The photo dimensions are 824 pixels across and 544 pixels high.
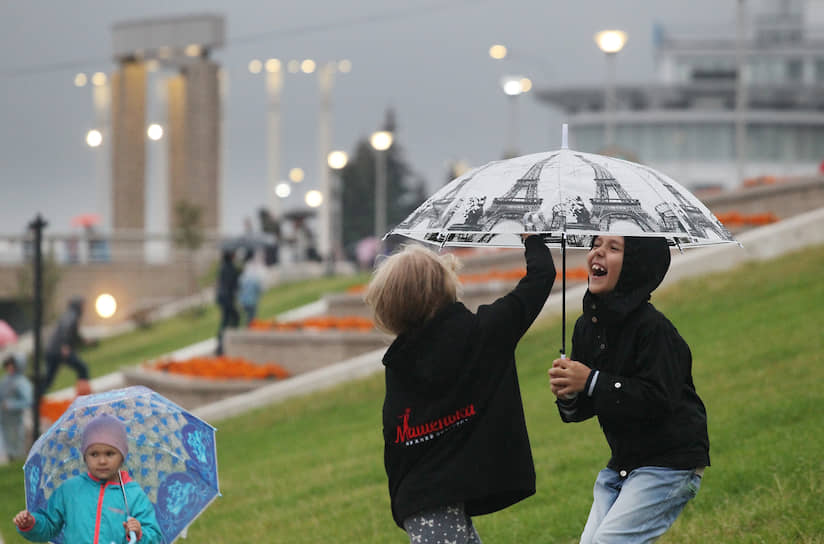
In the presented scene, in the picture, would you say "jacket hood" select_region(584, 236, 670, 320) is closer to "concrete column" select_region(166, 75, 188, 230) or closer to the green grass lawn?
the green grass lawn

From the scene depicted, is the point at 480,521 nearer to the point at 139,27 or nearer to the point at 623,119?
A: the point at 139,27

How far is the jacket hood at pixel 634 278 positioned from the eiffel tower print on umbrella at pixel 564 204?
7cm

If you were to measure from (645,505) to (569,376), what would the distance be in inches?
22.7

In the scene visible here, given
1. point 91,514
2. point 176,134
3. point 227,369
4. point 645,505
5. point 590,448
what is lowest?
point 227,369

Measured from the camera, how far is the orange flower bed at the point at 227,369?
54.4ft

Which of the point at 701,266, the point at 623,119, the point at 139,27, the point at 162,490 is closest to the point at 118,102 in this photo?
the point at 139,27

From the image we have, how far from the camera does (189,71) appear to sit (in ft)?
159

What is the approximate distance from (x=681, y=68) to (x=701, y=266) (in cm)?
9559

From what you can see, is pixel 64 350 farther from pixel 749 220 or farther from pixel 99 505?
pixel 99 505

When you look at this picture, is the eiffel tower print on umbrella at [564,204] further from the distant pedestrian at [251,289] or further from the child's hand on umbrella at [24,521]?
the distant pedestrian at [251,289]

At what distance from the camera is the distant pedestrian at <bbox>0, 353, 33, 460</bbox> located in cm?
1608

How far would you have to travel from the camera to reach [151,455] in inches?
237

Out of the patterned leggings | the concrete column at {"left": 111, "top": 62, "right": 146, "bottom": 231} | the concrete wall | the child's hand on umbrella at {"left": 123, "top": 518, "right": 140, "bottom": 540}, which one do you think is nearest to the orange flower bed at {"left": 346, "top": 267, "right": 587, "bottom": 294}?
the concrete wall

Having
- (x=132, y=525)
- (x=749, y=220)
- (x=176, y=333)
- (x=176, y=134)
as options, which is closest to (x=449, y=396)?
(x=132, y=525)
